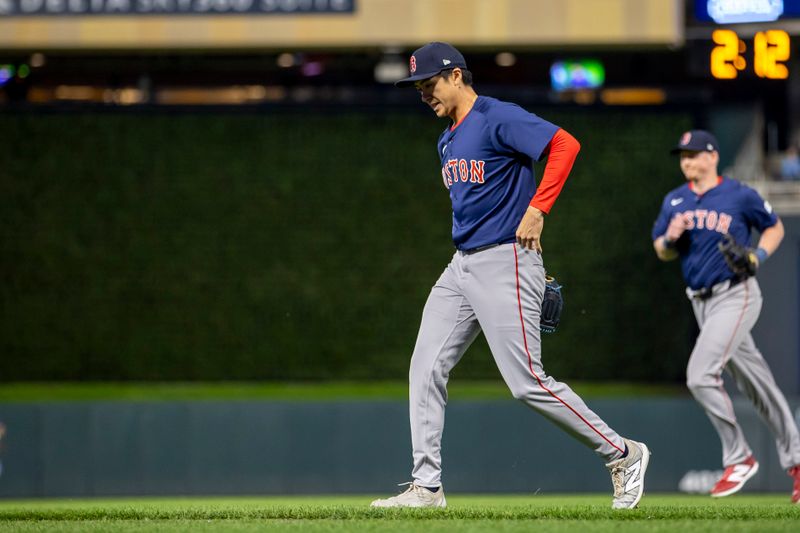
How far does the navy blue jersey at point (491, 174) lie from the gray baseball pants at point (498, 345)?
0.28 feet

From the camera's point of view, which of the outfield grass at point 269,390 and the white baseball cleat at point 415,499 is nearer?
the white baseball cleat at point 415,499

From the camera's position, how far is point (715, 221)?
20.1 feet

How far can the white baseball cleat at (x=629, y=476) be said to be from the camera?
4.38 metres

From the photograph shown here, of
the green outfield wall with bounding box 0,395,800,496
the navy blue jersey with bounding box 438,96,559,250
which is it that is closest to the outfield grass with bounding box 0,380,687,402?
the green outfield wall with bounding box 0,395,800,496

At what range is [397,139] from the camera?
8.77 meters

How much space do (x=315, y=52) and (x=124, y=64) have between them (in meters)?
2.01

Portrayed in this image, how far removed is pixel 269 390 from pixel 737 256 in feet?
12.6

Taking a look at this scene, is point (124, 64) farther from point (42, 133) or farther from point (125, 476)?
point (125, 476)

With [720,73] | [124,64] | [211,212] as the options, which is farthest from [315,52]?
[720,73]

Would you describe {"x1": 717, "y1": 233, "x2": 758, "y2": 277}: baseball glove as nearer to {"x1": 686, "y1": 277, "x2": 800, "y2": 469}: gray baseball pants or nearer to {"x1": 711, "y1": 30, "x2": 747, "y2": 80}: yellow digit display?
{"x1": 686, "y1": 277, "x2": 800, "y2": 469}: gray baseball pants

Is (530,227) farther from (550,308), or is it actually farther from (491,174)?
(550,308)

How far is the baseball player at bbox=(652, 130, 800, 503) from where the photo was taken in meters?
6.03

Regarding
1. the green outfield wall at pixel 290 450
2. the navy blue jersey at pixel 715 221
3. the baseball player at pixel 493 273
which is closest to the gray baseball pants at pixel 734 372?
the navy blue jersey at pixel 715 221

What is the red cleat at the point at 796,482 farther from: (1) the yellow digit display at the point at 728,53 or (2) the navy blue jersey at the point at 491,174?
(1) the yellow digit display at the point at 728,53
